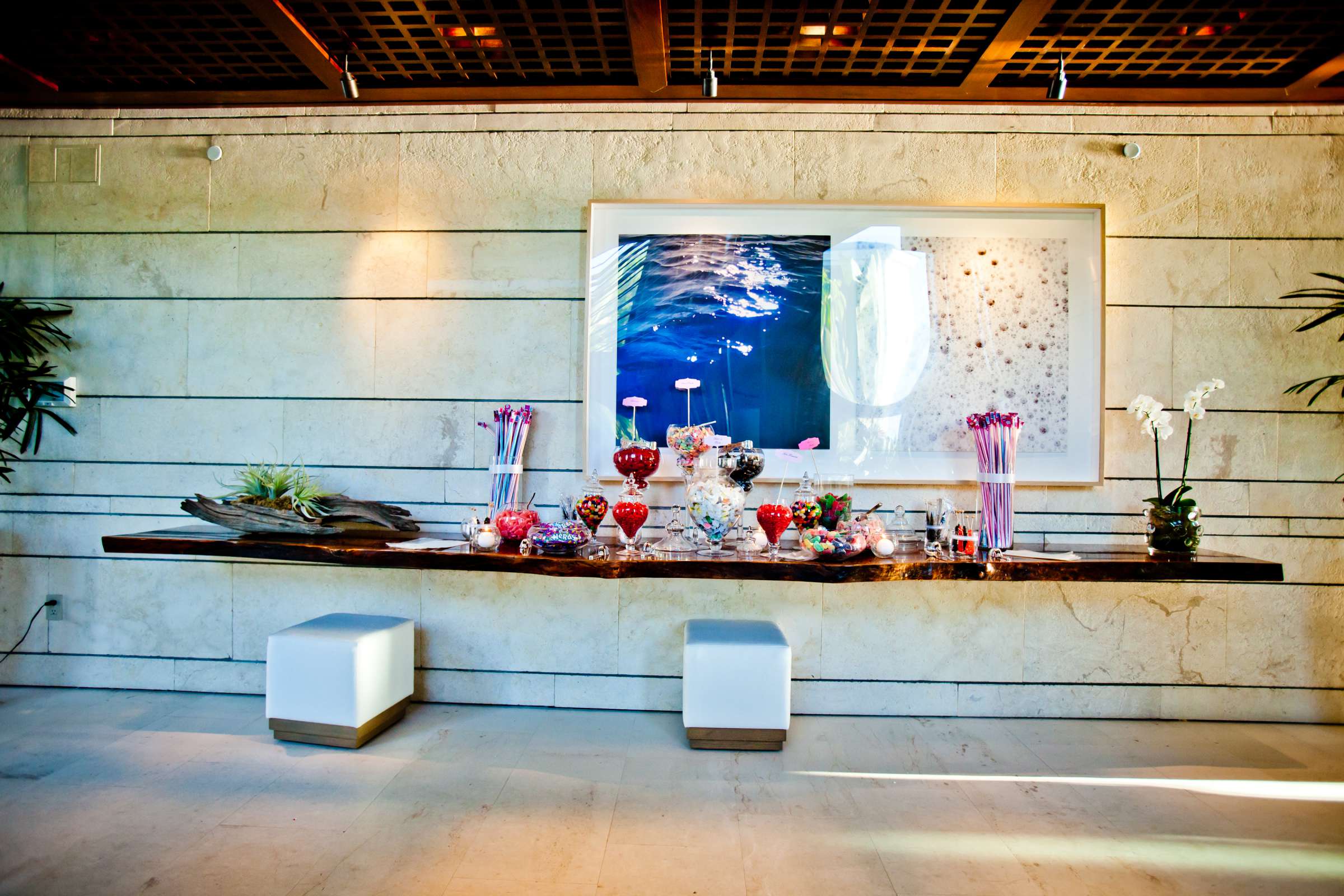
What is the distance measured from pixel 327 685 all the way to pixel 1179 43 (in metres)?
4.86

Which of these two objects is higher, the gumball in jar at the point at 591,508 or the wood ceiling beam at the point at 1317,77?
the wood ceiling beam at the point at 1317,77

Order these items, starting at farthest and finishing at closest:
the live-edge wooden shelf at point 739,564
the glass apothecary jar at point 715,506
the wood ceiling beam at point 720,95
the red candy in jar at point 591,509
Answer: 1. the wood ceiling beam at point 720,95
2. the red candy in jar at point 591,509
3. the glass apothecary jar at point 715,506
4. the live-edge wooden shelf at point 739,564

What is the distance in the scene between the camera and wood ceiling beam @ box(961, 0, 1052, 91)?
3.05 meters

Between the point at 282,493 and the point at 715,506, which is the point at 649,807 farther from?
the point at 282,493

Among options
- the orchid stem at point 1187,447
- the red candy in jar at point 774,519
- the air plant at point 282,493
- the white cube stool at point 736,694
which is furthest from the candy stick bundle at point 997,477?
the air plant at point 282,493

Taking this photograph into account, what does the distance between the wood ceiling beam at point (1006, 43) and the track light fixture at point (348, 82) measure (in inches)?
119

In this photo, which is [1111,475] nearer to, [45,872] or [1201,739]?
[1201,739]

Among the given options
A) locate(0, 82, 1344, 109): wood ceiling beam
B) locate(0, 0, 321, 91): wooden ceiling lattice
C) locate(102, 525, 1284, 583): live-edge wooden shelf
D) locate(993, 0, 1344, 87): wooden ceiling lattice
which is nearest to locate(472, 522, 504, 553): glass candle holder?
locate(102, 525, 1284, 583): live-edge wooden shelf

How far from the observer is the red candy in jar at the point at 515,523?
3375mm

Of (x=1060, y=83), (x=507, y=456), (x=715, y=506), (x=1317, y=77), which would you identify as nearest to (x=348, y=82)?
(x=507, y=456)

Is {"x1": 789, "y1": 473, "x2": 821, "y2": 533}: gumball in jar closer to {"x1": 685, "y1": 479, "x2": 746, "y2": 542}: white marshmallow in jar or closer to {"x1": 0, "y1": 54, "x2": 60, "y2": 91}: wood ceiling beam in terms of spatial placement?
{"x1": 685, "y1": 479, "x2": 746, "y2": 542}: white marshmallow in jar

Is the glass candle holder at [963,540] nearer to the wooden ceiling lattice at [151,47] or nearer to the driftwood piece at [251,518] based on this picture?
the driftwood piece at [251,518]

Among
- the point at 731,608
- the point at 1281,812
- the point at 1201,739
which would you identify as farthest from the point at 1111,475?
the point at 731,608

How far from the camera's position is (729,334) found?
12.3 ft
